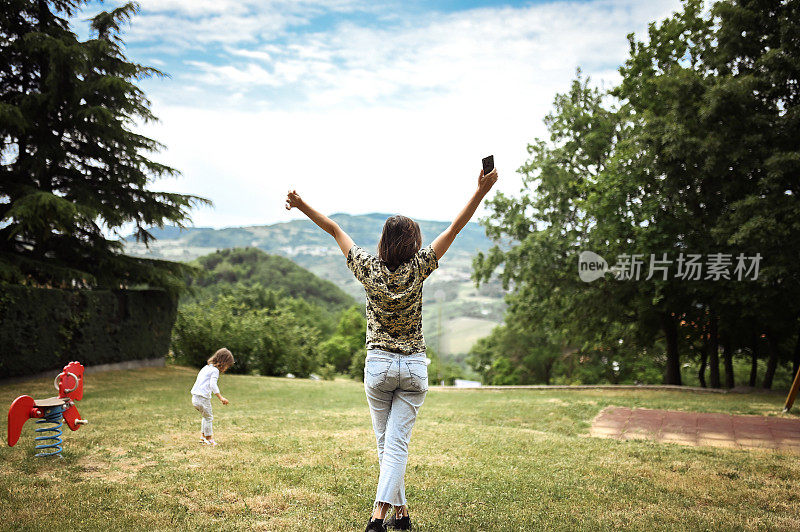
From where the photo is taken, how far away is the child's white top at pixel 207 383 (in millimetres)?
6660

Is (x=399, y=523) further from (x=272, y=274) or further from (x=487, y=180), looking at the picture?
(x=272, y=274)

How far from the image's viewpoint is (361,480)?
193 inches

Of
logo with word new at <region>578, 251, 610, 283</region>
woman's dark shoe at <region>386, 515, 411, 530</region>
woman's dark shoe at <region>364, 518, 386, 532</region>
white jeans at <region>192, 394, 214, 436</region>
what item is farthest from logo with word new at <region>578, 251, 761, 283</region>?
woman's dark shoe at <region>364, 518, 386, 532</region>

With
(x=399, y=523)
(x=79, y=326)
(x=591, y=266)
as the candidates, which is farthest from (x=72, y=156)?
(x=399, y=523)

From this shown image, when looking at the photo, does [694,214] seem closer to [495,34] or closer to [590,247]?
[590,247]

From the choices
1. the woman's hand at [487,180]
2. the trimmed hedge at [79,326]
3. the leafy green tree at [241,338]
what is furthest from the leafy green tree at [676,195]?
the trimmed hedge at [79,326]

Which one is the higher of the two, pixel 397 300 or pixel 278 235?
pixel 278 235

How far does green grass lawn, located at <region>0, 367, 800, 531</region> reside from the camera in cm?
383

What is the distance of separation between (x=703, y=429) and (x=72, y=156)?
718 inches

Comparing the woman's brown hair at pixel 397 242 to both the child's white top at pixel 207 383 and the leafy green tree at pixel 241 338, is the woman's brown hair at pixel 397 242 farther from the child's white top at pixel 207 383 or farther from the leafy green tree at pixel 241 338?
the leafy green tree at pixel 241 338

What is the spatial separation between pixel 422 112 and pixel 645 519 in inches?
674

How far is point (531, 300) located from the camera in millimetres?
20906

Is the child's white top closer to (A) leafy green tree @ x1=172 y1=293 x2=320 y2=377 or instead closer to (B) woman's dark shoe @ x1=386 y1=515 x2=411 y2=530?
(B) woman's dark shoe @ x1=386 y1=515 x2=411 y2=530

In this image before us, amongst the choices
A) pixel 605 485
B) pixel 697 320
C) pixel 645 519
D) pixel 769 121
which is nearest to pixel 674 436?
pixel 605 485
